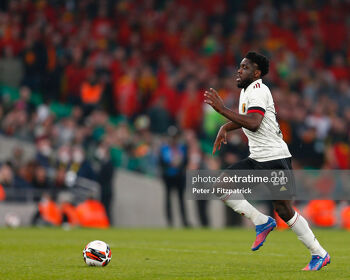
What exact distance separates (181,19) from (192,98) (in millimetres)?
5435

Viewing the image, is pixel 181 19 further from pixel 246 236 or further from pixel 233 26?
pixel 246 236

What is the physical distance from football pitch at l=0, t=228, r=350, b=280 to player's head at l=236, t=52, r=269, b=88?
6.29ft

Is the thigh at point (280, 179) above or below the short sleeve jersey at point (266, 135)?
below

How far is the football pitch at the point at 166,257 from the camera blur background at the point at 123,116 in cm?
307

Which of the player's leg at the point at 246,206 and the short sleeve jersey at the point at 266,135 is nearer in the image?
the short sleeve jersey at the point at 266,135

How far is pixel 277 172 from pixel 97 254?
2013 mm

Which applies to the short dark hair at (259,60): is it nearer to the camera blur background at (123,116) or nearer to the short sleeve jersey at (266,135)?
the short sleeve jersey at (266,135)

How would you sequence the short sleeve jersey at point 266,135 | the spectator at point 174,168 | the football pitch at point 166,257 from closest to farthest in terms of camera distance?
the football pitch at point 166,257 < the short sleeve jersey at point 266,135 < the spectator at point 174,168

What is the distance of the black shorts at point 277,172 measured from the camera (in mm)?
8094

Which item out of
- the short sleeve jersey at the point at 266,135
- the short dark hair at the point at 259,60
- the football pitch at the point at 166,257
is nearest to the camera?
the football pitch at the point at 166,257

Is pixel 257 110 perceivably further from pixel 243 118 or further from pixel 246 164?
pixel 246 164

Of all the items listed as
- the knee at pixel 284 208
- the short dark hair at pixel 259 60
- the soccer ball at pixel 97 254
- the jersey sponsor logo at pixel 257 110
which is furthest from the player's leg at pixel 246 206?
the soccer ball at pixel 97 254

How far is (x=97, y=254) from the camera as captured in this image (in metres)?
8.30

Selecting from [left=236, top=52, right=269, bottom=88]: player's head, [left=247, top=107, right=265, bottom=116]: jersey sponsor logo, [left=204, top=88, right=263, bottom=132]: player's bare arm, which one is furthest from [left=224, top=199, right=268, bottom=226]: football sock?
[left=236, top=52, right=269, bottom=88]: player's head
